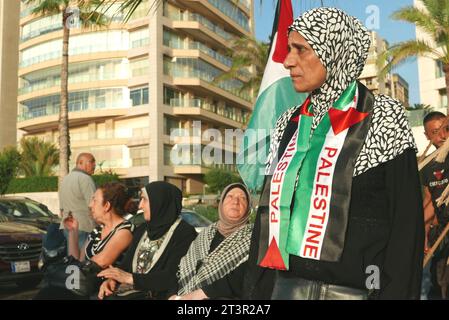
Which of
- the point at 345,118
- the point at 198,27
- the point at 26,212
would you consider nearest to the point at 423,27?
the point at 26,212

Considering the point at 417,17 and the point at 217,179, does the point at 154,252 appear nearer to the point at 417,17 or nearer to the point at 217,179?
the point at 417,17

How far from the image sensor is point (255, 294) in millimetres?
1866

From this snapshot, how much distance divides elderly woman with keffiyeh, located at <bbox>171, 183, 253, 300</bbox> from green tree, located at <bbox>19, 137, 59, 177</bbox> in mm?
38399

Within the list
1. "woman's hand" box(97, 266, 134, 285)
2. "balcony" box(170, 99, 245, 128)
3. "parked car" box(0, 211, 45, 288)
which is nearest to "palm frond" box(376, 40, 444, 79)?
"parked car" box(0, 211, 45, 288)

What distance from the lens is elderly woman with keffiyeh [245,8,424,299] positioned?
60.0 inches

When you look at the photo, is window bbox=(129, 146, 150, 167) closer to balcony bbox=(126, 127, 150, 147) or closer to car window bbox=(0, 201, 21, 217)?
balcony bbox=(126, 127, 150, 147)

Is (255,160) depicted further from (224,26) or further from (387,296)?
(224,26)

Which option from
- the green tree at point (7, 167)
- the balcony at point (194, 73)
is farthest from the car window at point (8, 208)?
the balcony at point (194, 73)

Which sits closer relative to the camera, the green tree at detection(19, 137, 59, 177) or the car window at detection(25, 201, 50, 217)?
the car window at detection(25, 201, 50, 217)

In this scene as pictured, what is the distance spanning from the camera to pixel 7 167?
3581 centimetres

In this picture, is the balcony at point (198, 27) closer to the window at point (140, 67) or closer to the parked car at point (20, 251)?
the window at point (140, 67)

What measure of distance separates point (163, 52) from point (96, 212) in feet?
132
